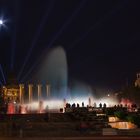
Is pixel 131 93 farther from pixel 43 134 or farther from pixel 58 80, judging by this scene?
pixel 43 134

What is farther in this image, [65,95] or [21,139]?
[65,95]

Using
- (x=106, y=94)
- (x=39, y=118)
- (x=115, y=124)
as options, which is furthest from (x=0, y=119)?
(x=106, y=94)

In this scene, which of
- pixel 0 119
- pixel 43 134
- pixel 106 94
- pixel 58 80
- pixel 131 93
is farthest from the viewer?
pixel 106 94

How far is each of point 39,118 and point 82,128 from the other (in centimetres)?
865

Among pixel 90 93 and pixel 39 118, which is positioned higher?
pixel 90 93

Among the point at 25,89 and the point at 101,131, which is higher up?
the point at 25,89

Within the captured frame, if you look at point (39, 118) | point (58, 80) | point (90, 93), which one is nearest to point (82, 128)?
point (39, 118)

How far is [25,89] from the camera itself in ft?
218

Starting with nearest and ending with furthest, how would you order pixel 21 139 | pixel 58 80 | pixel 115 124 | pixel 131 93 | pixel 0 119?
pixel 21 139 → pixel 115 124 → pixel 0 119 → pixel 58 80 → pixel 131 93

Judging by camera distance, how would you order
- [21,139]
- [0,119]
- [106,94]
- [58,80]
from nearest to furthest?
[21,139] → [0,119] → [58,80] → [106,94]

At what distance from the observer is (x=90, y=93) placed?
71.9m

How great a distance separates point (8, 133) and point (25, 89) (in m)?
40.0

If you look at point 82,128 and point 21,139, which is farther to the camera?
point 82,128

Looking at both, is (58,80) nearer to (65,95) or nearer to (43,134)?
(65,95)
